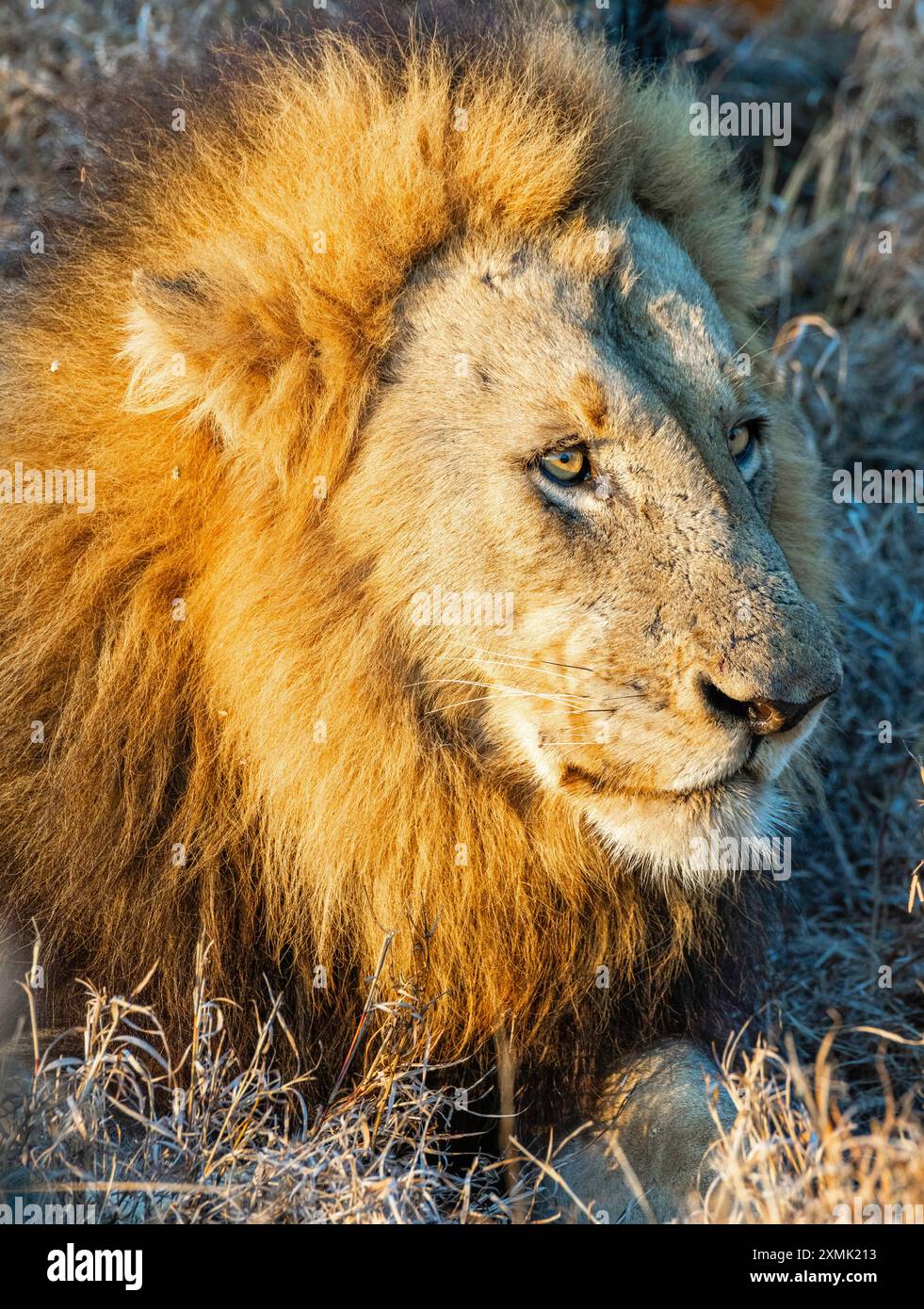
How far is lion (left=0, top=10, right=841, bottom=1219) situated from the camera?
9.17 feet

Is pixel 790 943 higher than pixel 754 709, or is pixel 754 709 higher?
pixel 754 709

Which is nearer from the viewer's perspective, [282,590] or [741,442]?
[282,590]

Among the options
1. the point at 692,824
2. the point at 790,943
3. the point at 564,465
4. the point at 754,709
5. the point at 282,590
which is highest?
the point at 564,465

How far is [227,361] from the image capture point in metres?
2.85

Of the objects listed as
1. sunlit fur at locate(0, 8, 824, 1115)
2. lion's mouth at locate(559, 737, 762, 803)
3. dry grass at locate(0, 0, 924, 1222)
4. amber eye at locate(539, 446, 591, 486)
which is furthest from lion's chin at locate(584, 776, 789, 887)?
amber eye at locate(539, 446, 591, 486)

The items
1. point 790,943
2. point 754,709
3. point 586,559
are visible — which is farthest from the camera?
point 790,943

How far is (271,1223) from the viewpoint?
2635mm

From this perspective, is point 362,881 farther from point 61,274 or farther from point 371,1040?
point 61,274

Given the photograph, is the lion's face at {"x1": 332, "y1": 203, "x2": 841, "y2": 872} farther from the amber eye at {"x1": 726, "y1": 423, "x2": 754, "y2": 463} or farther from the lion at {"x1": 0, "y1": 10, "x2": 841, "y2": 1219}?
the amber eye at {"x1": 726, "y1": 423, "x2": 754, "y2": 463}

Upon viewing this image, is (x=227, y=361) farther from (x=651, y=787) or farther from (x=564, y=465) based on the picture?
(x=651, y=787)

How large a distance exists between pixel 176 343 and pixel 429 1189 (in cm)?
162

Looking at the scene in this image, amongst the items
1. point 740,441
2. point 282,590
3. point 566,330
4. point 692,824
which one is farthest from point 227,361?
point 692,824

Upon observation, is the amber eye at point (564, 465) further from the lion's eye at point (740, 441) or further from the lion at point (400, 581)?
the lion's eye at point (740, 441)

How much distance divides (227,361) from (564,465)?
25.2 inches
